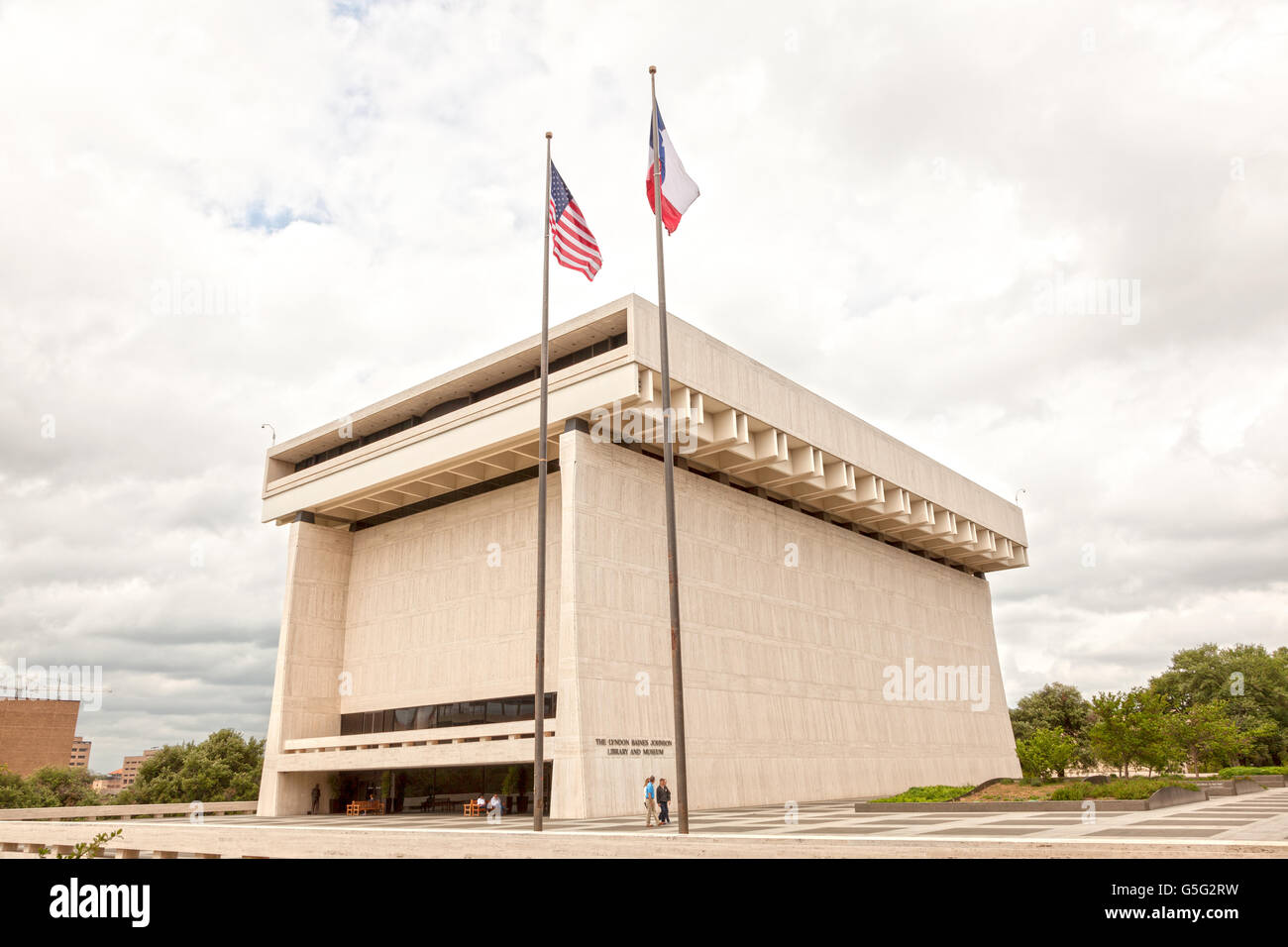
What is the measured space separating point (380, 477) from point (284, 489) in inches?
323

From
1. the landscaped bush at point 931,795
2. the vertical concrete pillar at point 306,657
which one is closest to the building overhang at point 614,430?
the vertical concrete pillar at point 306,657

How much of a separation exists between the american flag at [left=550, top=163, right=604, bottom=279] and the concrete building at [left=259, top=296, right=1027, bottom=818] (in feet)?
29.1

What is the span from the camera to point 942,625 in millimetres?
55250

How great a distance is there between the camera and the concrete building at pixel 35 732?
9194cm

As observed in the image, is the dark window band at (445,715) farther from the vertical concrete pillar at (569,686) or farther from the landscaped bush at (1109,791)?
the landscaped bush at (1109,791)

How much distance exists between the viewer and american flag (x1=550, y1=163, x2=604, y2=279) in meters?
23.9

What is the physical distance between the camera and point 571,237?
24.0 metres

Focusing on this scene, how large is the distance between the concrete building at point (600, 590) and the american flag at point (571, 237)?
887 centimetres

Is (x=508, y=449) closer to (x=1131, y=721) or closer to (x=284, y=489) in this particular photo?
(x=284, y=489)

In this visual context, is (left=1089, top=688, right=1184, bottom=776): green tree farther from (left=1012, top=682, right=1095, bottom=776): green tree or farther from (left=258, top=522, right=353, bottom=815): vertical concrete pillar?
(left=1012, top=682, right=1095, bottom=776): green tree

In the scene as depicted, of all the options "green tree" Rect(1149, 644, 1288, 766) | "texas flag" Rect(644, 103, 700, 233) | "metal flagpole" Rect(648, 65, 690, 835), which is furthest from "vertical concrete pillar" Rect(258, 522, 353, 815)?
"green tree" Rect(1149, 644, 1288, 766)

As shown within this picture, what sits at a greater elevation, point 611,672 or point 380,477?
point 380,477
